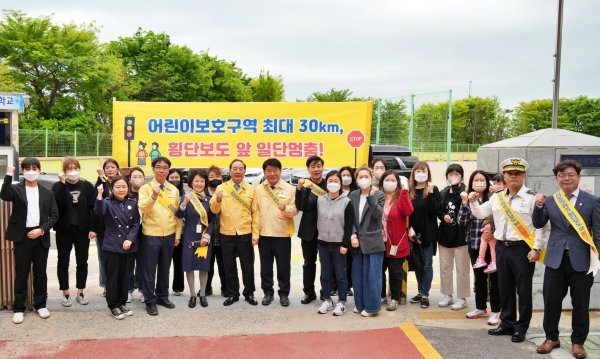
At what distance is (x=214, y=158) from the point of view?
7.14 meters

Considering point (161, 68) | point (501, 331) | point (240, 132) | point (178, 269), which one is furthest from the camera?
point (161, 68)

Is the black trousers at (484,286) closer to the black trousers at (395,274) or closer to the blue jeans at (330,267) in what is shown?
the black trousers at (395,274)

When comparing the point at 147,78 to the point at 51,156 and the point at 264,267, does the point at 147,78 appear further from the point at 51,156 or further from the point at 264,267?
the point at 264,267

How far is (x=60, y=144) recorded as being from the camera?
69.8ft

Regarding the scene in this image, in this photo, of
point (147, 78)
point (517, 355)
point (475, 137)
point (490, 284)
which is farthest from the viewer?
point (475, 137)

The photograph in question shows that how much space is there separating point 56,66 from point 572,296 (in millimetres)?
26419

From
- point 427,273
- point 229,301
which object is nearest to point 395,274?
point 427,273

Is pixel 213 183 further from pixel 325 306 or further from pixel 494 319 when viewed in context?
pixel 494 319

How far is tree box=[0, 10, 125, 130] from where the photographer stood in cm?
2464

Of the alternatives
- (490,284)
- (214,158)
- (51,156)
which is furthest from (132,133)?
(51,156)

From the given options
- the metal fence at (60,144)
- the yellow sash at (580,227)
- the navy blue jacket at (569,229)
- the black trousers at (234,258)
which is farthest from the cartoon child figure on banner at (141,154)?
the metal fence at (60,144)

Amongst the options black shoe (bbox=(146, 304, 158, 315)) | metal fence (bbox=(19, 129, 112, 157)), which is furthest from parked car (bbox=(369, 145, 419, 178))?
metal fence (bbox=(19, 129, 112, 157))

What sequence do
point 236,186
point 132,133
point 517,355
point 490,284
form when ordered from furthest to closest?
point 132,133 < point 236,186 < point 490,284 < point 517,355

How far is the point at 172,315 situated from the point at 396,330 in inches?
98.3
